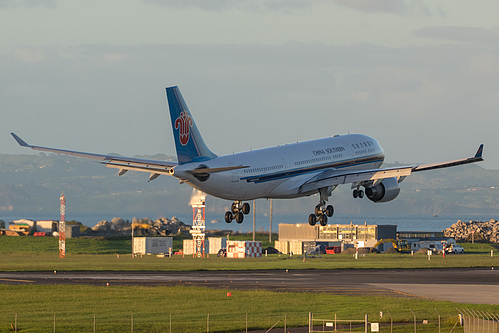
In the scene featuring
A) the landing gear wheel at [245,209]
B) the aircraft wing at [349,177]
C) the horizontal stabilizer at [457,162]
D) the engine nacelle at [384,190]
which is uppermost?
the horizontal stabilizer at [457,162]

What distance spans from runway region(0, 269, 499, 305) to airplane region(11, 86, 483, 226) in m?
6.65

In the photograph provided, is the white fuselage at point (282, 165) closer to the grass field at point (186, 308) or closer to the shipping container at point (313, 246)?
the grass field at point (186, 308)

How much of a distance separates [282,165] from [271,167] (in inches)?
67.4

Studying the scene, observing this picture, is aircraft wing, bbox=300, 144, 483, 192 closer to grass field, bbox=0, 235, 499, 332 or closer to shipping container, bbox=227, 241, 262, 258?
grass field, bbox=0, 235, 499, 332

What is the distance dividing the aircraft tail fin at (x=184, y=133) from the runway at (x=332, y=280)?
1109cm

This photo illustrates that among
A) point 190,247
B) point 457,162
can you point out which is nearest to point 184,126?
point 457,162

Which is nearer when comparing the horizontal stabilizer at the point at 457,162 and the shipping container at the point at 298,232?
the horizontal stabilizer at the point at 457,162

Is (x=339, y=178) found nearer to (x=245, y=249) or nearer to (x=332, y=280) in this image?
(x=332, y=280)

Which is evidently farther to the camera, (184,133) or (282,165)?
(282,165)

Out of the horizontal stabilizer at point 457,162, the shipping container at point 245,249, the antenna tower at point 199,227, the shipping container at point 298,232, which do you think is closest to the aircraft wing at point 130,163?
the horizontal stabilizer at point 457,162

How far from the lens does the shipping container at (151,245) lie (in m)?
154

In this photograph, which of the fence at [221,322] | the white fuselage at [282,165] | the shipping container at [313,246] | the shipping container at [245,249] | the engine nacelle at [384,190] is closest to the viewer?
the fence at [221,322]

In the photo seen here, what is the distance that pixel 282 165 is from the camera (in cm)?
7662

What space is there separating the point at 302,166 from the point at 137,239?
8124 cm
